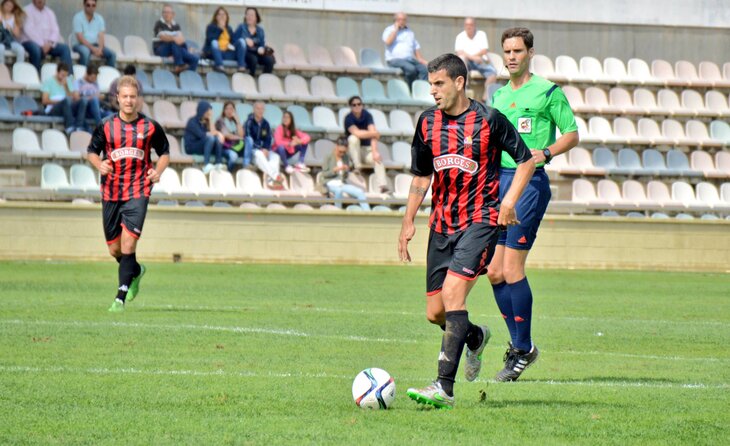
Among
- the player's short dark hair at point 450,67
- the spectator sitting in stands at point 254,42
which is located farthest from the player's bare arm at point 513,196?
the spectator sitting in stands at point 254,42

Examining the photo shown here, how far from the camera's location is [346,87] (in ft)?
82.7

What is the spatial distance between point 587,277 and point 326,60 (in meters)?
8.89

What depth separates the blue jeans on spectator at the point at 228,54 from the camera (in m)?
24.1

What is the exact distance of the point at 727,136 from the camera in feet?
86.0

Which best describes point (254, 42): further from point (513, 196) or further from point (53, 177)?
point (513, 196)

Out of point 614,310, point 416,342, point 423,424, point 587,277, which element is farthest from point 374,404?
point 587,277

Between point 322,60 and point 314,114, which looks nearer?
point 314,114

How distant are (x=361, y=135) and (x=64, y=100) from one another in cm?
530

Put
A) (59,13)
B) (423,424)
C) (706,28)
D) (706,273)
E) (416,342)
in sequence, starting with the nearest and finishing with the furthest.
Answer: (423,424), (416,342), (706,273), (59,13), (706,28)

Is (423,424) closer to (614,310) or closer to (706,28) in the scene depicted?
(614,310)

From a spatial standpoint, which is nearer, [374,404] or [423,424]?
[423,424]

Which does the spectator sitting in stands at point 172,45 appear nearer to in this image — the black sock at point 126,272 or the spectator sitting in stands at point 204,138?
the spectator sitting in stands at point 204,138

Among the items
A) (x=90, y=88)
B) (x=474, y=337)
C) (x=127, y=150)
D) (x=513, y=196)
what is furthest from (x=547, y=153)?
(x=90, y=88)

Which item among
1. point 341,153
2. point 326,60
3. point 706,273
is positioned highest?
point 326,60
